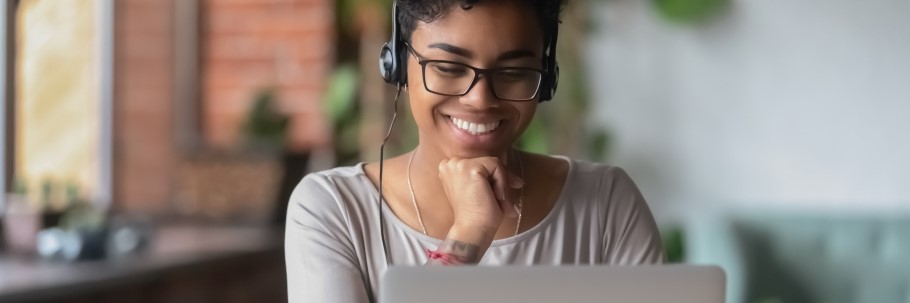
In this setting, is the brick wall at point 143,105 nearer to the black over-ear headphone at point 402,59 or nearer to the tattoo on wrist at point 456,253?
the black over-ear headphone at point 402,59

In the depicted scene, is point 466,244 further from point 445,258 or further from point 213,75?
point 213,75

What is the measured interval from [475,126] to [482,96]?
0.04 meters

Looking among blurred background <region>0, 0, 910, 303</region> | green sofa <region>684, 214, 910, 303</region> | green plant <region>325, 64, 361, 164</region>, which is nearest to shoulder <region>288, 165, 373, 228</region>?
blurred background <region>0, 0, 910, 303</region>

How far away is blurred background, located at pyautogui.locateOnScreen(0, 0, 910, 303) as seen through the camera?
144 inches

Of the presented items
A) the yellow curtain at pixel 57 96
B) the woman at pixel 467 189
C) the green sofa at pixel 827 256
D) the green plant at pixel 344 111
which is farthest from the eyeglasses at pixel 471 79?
the green plant at pixel 344 111

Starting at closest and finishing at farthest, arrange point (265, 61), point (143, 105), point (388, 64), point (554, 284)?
point (554, 284), point (388, 64), point (143, 105), point (265, 61)

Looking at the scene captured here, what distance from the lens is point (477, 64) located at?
1078mm

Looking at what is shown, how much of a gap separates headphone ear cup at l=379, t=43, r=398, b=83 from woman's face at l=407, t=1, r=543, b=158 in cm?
3

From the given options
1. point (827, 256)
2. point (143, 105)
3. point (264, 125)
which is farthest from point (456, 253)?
point (143, 105)

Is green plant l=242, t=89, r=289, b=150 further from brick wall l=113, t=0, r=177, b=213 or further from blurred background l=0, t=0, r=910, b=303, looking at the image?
brick wall l=113, t=0, r=177, b=213

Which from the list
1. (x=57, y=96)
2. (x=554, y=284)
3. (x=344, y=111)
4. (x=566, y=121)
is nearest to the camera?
(x=554, y=284)

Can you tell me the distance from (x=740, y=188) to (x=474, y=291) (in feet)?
12.5

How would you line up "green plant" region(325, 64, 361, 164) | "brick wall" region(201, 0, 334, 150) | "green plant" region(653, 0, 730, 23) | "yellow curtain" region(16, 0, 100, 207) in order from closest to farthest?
"yellow curtain" region(16, 0, 100, 207) → "green plant" region(325, 64, 361, 164) → "brick wall" region(201, 0, 334, 150) → "green plant" region(653, 0, 730, 23)

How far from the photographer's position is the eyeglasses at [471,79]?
1.08 meters
